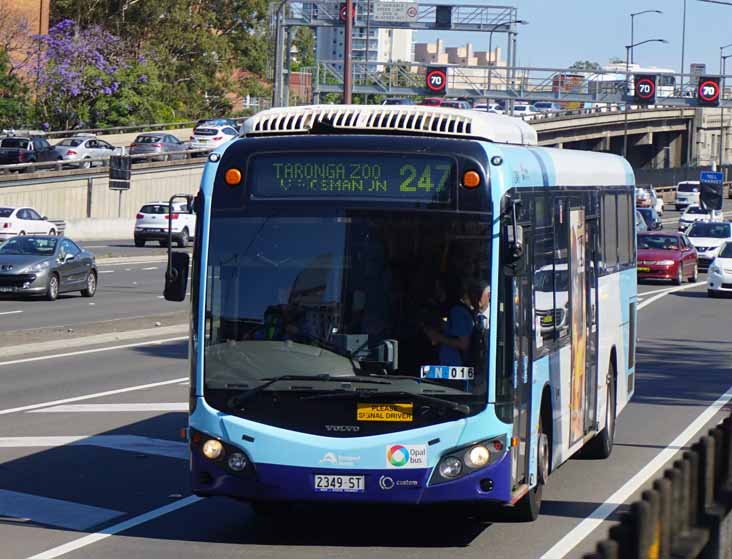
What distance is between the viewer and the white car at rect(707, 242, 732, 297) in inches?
1542

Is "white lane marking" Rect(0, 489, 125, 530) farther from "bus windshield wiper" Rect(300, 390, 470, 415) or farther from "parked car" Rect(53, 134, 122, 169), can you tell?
"parked car" Rect(53, 134, 122, 169)

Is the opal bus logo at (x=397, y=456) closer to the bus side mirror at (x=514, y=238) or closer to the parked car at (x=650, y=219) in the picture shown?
the bus side mirror at (x=514, y=238)

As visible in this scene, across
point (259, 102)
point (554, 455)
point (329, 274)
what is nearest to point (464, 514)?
point (554, 455)

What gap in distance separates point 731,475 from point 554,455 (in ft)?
15.0

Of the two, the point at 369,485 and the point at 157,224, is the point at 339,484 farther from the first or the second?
the point at 157,224

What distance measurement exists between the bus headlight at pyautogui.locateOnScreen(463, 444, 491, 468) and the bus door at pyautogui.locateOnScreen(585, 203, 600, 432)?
331 cm

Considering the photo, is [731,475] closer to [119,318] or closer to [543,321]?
[543,321]

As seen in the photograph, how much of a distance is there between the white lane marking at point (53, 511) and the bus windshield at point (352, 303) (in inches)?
60.8

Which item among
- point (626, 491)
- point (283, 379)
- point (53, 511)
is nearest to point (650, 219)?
point (626, 491)

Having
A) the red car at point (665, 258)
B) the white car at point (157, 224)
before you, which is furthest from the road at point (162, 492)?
the white car at point (157, 224)

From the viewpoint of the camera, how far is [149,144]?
247ft

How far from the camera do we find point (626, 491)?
11773 millimetres

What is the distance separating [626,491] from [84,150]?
195ft

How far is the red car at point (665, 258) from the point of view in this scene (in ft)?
144
